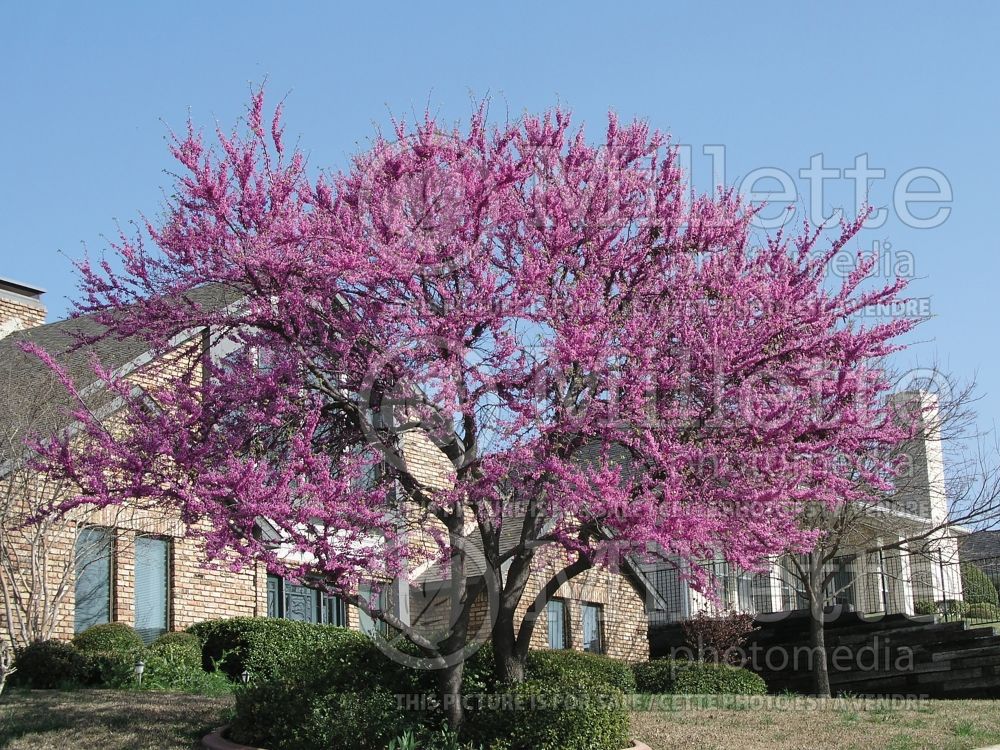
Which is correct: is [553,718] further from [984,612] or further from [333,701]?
[984,612]

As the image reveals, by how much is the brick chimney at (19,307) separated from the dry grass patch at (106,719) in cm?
1154

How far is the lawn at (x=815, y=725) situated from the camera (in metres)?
13.1

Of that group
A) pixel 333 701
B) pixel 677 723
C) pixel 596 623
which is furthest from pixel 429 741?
pixel 596 623

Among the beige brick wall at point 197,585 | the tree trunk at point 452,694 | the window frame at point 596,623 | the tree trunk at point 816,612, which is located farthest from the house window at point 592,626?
the tree trunk at point 452,694

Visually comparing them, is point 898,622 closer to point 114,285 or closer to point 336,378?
point 336,378

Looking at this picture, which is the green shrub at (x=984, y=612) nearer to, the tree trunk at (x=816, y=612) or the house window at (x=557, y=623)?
the tree trunk at (x=816, y=612)

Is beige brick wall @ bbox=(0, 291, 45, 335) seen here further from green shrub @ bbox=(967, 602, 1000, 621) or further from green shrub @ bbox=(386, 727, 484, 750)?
green shrub @ bbox=(967, 602, 1000, 621)

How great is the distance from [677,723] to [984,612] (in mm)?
16710

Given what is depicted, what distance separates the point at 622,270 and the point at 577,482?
3.08 meters

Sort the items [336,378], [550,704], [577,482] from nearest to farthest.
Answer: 1. [577,482]
2. [550,704]
3. [336,378]

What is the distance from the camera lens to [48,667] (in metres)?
16.5

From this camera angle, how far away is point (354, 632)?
21.3 metres

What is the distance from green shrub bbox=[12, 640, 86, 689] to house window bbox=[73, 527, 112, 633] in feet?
6.36

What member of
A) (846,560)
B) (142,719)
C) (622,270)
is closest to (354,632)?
(142,719)
